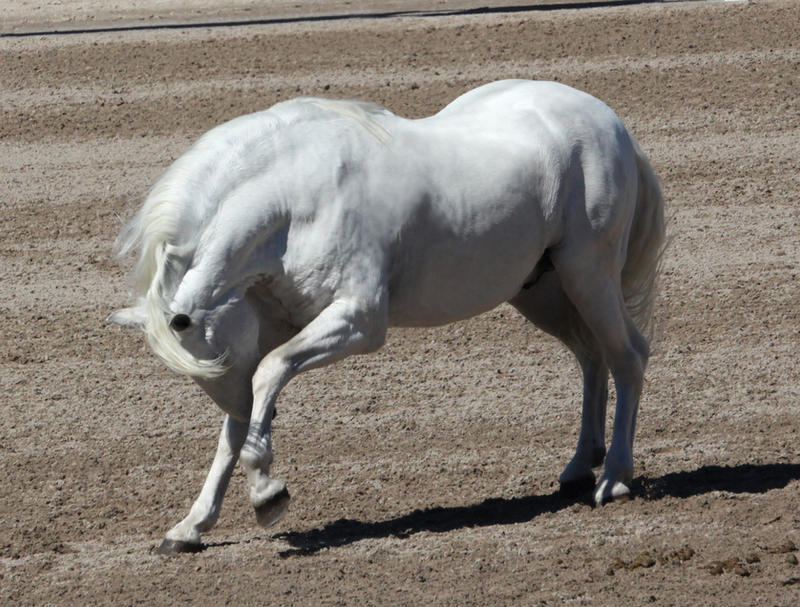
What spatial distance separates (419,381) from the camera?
813 cm

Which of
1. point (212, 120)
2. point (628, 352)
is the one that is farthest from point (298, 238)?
point (212, 120)

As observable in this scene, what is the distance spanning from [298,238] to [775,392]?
3297mm

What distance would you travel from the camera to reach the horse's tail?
6680 mm

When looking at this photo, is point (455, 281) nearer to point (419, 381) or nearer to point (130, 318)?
point (130, 318)

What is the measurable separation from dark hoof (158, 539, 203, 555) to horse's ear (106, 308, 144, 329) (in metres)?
0.95

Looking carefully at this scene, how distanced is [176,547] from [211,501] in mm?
233

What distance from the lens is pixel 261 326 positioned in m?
5.82

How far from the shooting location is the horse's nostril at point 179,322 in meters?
5.35

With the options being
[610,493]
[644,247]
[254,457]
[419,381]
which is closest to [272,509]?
[254,457]

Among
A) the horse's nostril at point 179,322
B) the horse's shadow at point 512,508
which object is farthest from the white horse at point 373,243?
the horse's shadow at point 512,508

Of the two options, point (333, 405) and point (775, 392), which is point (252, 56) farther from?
point (775, 392)

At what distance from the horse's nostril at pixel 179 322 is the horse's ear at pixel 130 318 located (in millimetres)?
179

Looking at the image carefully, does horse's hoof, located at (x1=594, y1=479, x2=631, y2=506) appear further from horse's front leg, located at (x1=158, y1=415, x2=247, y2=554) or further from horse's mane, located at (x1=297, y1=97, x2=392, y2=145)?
horse's mane, located at (x1=297, y1=97, x2=392, y2=145)

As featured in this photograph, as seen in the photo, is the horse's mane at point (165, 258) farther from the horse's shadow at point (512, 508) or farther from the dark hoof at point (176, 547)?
the horse's shadow at point (512, 508)
